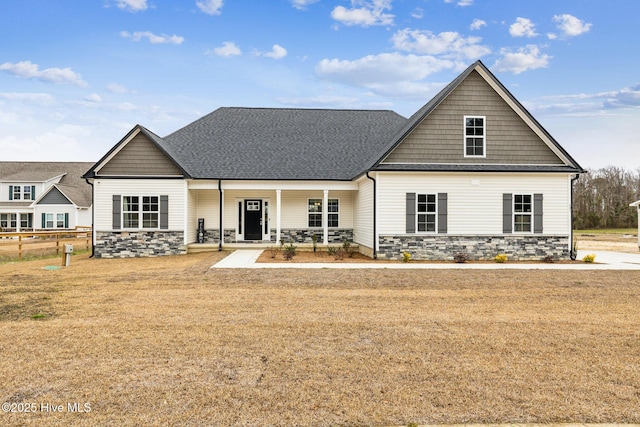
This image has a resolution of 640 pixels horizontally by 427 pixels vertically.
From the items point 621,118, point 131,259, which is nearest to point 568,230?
point 131,259

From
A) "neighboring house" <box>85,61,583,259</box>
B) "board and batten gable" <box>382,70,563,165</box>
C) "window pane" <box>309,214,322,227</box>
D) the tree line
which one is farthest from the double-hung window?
the tree line

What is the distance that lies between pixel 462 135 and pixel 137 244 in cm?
1440

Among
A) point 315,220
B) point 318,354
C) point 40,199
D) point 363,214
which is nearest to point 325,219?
point 315,220

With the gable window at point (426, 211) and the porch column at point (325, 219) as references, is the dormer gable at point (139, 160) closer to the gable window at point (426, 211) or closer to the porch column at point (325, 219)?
the porch column at point (325, 219)

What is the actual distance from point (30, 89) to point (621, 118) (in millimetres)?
44497

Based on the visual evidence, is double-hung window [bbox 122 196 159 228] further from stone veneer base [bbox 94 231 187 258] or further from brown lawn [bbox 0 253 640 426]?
brown lawn [bbox 0 253 640 426]

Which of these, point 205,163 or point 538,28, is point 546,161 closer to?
point 538,28

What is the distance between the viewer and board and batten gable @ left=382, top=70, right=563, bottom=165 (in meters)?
16.3

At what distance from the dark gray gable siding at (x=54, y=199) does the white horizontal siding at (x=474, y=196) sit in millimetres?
32290

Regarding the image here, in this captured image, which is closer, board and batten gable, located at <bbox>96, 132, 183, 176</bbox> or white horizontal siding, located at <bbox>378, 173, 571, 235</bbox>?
white horizontal siding, located at <bbox>378, 173, 571, 235</bbox>

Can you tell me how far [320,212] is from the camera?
20.6 m

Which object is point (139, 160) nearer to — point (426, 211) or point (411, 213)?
point (411, 213)

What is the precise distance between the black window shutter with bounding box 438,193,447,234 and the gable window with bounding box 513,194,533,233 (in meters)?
2.95

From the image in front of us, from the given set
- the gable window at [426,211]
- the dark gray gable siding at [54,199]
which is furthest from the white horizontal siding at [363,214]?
the dark gray gable siding at [54,199]
